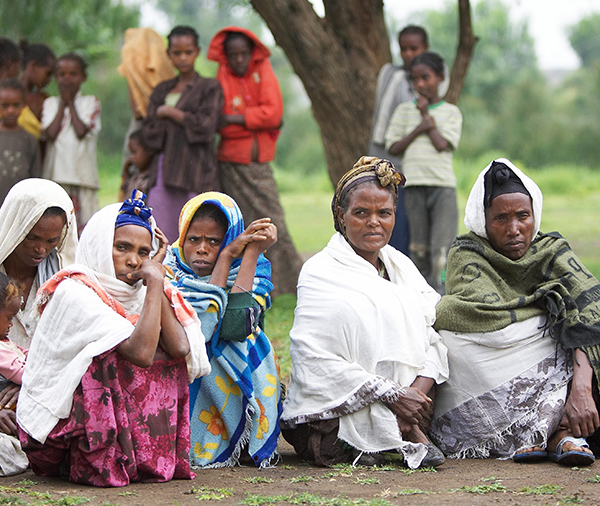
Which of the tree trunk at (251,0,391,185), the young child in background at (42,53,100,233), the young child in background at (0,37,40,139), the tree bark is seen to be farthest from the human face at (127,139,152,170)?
the tree bark

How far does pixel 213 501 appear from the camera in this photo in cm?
342

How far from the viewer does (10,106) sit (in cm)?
774

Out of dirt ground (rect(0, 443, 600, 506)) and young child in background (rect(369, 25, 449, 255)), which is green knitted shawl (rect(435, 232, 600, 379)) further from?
young child in background (rect(369, 25, 449, 255))

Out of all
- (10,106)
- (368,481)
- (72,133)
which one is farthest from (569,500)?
(72,133)

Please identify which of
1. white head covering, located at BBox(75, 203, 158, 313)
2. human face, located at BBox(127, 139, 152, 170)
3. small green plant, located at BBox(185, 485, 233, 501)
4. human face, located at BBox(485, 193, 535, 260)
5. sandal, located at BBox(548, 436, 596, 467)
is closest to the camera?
small green plant, located at BBox(185, 485, 233, 501)

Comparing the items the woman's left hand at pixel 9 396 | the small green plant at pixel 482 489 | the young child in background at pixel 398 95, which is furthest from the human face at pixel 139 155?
the small green plant at pixel 482 489

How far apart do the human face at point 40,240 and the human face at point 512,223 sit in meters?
A: 2.28

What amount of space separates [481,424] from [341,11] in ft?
18.1

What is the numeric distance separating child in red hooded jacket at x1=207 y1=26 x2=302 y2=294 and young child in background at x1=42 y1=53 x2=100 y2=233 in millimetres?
1362

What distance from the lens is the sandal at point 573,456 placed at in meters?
3.94

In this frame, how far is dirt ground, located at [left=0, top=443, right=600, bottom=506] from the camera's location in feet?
11.1

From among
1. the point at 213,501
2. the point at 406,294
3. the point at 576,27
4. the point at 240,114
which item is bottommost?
the point at 213,501

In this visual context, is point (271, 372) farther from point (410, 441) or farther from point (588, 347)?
point (588, 347)

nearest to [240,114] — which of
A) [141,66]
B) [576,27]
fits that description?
[141,66]
